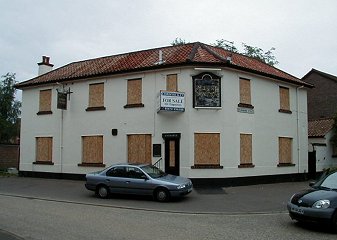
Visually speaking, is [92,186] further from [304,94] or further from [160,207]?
[304,94]

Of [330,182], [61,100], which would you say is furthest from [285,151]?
[61,100]

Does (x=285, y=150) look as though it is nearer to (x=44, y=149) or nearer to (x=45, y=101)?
(x=44, y=149)

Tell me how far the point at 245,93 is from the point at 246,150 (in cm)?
307

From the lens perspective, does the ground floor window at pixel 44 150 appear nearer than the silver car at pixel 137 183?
No

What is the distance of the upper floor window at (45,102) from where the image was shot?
25236 mm

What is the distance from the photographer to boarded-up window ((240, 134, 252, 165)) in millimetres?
21045

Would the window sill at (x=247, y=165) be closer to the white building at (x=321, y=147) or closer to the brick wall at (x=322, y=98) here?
the white building at (x=321, y=147)

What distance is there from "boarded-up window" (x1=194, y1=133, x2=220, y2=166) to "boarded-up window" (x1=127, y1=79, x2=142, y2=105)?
393 cm

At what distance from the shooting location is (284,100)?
79.1ft

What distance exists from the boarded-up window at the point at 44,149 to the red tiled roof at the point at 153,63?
11.8 feet

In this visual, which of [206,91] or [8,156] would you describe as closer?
[206,91]

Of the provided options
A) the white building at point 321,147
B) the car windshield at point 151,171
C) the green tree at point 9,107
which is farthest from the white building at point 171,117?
the green tree at point 9,107

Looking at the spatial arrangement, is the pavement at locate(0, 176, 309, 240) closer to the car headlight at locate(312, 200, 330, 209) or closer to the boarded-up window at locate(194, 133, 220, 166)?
the boarded-up window at locate(194, 133, 220, 166)

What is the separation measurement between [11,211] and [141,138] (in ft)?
31.2
